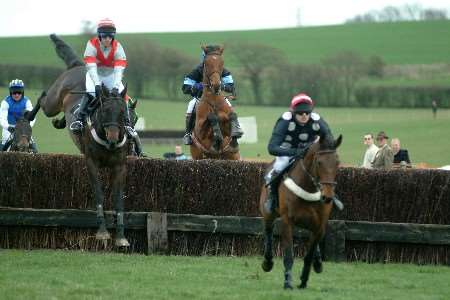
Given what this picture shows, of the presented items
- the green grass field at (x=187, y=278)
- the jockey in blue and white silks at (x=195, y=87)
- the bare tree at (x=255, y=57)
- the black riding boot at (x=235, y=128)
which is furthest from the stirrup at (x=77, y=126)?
the bare tree at (x=255, y=57)

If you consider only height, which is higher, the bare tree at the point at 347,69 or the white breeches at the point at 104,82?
the bare tree at the point at 347,69

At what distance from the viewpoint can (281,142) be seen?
11281 mm

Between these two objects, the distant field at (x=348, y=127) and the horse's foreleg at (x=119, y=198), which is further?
the distant field at (x=348, y=127)

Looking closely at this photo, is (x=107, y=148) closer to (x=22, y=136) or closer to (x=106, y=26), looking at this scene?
(x=106, y=26)

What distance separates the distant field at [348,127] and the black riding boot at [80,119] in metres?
27.5

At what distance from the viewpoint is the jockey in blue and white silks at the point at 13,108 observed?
18.4 meters

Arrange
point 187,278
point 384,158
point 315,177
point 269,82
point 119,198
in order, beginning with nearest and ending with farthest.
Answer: point 315,177 < point 187,278 < point 119,198 < point 384,158 < point 269,82

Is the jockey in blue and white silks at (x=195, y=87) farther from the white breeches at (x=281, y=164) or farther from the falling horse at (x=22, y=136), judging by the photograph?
the white breeches at (x=281, y=164)

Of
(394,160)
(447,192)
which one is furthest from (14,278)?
(394,160)

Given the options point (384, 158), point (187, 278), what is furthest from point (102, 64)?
point (384, 158)

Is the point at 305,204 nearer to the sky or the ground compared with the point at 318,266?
nearer to the sky

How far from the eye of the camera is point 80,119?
14.4 metres

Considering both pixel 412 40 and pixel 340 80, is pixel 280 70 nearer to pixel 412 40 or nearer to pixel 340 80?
pixel 340 80

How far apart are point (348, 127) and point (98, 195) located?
142 ft
